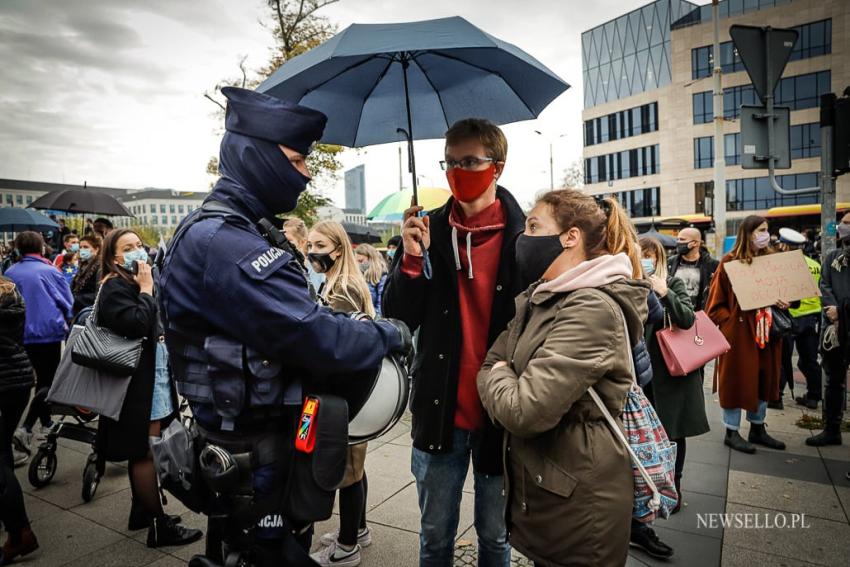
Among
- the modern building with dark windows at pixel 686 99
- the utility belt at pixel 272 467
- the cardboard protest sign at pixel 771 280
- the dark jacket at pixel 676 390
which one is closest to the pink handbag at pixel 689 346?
the dark jacket at pixel 676 390

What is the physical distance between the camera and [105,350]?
3412mm

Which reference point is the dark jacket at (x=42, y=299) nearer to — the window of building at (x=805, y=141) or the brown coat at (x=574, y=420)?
the brown coat at (x=574, y=420)

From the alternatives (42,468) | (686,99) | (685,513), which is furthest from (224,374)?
(686,99)

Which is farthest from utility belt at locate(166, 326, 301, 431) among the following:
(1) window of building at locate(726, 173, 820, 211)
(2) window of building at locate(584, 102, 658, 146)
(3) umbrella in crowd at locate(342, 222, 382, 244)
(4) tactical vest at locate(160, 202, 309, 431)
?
(2) window of building at locate(584, 102, 658, 146)

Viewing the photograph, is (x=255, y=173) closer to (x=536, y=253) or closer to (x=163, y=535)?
(x=536, y=253)

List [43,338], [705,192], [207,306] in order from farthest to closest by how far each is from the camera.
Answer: [705,192] < [43,338] < [207,306]

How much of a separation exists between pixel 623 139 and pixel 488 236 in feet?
170

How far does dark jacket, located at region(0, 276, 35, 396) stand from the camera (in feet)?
12.3

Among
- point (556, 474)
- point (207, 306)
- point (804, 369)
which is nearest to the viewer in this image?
point (207, 306)

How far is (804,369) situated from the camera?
6.62m

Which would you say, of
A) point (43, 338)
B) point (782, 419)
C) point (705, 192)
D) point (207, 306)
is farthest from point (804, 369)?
point (705, 192)

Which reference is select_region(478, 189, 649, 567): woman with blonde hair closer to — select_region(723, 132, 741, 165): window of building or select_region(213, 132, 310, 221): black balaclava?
select_region(213, 132, 310, 221): black balaclava

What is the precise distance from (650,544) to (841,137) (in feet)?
13.4

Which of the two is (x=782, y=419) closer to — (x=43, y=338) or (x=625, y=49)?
(x=43, y=338)
